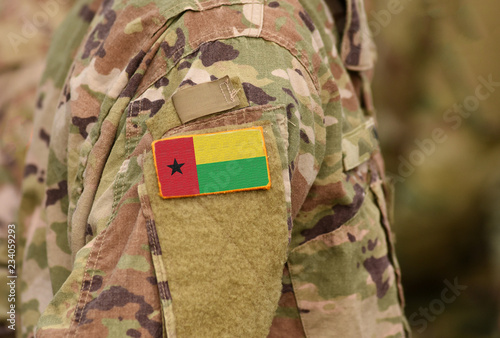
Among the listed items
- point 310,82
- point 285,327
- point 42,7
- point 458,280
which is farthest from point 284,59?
point 458,280

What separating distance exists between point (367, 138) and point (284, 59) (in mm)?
270

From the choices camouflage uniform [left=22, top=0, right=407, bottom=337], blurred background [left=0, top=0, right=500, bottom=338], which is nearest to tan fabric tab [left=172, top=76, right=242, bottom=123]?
camouflage uniform [left=22, top=0, right=407, bottom=337]

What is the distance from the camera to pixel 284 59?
53cm

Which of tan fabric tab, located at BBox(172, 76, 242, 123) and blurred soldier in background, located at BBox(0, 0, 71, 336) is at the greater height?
blurred soldier in background, located at BBox(0, 0, 71, 336)

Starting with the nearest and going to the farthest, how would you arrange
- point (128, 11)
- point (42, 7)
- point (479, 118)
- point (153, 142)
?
point (153, 142)
point (128, 11)
point (42, 7)
point (479, 118)

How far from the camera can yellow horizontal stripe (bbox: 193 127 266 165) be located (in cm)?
47

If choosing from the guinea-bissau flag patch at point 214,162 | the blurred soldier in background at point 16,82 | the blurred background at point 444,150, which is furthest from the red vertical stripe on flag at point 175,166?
the blurred background at point 444,150

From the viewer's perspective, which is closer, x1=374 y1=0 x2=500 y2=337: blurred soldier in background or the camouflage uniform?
the camouflage uniform

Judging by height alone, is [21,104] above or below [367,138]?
above

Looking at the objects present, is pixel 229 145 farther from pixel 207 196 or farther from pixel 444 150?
pixel 444 150

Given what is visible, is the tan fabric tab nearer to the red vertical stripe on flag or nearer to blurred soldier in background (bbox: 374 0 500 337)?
the red vertical stripe on flag

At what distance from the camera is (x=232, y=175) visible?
1.55ft

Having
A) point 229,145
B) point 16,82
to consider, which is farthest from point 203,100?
point 16,82

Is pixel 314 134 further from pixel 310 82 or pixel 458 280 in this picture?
pixel 458 280
